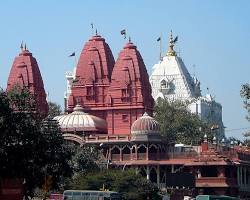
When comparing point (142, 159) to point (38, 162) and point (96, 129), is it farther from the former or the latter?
point (38, 162)

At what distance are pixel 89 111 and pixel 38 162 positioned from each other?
149ft

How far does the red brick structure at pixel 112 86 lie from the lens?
300ft

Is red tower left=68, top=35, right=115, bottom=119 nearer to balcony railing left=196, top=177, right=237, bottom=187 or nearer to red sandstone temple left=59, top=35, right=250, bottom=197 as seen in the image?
red sandstone temple left=59, top=35, right=250, bottom=197

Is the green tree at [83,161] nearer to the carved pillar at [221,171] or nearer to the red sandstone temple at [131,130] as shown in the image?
the red sandstone temple at [131,130]

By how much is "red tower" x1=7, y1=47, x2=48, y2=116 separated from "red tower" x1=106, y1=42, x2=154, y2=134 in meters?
8.43

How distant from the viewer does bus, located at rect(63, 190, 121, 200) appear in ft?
177

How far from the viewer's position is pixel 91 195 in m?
55.3

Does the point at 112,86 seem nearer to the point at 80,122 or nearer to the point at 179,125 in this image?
the point at 80,122

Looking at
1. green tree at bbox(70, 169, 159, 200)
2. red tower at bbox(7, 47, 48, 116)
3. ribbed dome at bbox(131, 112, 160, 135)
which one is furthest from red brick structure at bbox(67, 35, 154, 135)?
green tree at bbox(70, 169, 159, 200)

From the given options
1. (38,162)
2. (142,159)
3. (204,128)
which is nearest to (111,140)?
(142,159)

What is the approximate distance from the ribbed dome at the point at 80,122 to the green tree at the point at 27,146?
34.0m

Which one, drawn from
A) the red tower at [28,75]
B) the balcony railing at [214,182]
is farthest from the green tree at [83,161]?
the red tower at [28,75]

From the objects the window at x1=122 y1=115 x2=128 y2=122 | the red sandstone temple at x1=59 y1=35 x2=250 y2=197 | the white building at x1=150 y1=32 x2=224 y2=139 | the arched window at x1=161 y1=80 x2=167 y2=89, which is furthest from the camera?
the arched window at x1=161 y1=80 x2=167 y2=89

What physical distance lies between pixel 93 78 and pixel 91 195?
1644 inches
